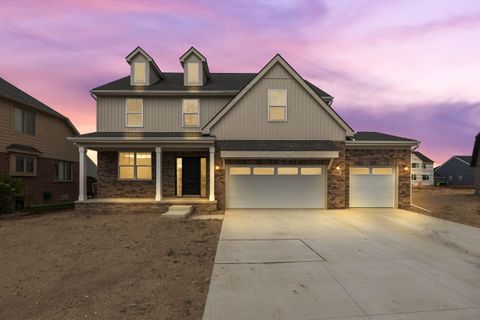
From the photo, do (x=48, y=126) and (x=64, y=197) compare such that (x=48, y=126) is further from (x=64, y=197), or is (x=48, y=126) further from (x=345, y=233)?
(x=345, y=233)

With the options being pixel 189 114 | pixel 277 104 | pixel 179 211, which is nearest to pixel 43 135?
pixel 189 114

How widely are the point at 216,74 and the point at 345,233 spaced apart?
14942mm

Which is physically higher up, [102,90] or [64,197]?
[102,90]

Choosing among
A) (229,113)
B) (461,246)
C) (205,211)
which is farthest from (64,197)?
(461,246)

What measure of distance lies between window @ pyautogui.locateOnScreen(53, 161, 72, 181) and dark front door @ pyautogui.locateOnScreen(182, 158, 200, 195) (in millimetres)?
11202

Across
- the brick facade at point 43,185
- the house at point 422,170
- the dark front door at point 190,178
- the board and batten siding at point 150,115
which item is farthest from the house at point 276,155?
the house at point 422,170

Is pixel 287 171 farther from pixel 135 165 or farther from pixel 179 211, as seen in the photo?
pixel 135 165

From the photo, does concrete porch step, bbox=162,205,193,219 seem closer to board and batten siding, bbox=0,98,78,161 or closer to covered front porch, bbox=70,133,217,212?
covered front porch, bbox=70,133,217,212

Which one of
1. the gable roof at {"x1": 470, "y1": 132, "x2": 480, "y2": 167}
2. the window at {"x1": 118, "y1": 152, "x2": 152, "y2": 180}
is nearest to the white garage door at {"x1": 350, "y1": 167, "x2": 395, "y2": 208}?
the window at {"x1": 118, "y1": 152, "x2": 152, "y2": 180}

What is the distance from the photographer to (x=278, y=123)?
14750mm

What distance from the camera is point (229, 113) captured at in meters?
14.7

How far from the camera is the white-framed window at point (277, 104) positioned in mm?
14727

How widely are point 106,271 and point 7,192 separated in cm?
1126

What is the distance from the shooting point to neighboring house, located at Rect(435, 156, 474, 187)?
52.4 m
